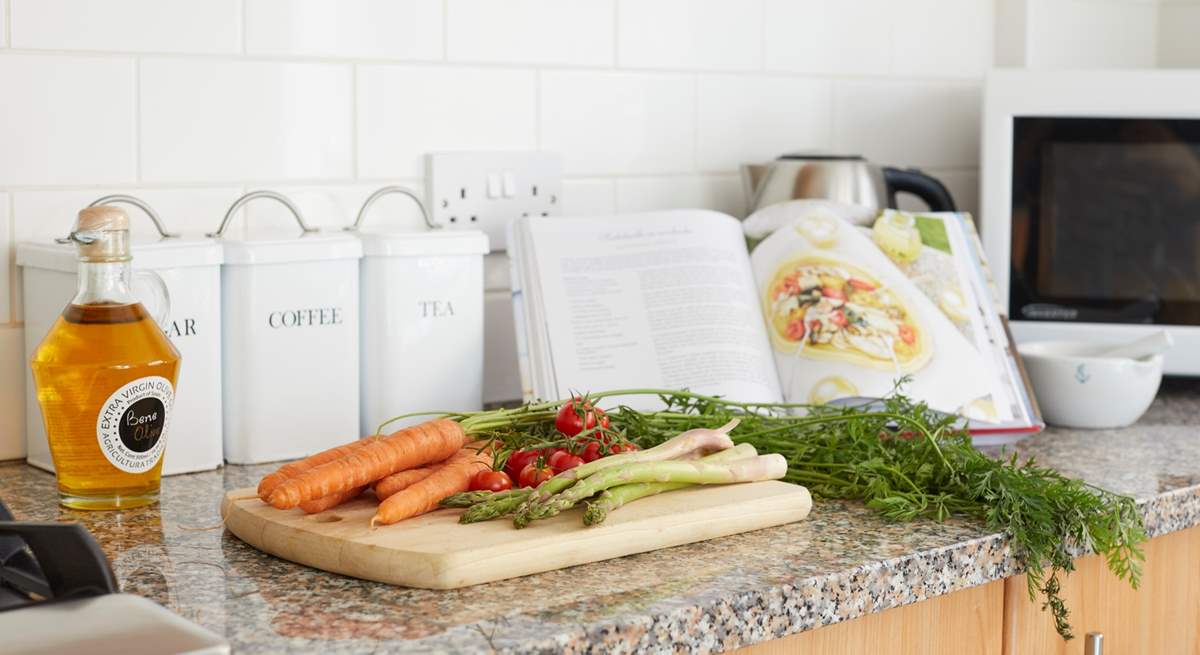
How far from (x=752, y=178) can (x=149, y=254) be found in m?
0.73

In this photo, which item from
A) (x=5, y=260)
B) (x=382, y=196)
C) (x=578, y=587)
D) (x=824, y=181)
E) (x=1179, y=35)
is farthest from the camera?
(x=1179, y=35)

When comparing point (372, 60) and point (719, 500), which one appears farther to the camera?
point (372, 60)

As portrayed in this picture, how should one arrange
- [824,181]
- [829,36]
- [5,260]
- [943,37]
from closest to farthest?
[5,260] < [824,181] < [829,36] < [943,37]

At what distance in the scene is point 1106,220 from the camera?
5.02ft

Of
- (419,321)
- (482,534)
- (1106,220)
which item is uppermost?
(1106,220)

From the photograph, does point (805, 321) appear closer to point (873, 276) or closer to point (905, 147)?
point (873, 276)

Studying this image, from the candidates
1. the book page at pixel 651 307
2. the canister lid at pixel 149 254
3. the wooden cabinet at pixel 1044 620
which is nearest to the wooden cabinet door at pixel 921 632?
the wooden cabinet at pixel 1044 620

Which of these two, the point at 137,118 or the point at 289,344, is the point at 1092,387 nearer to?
the point at 289,344

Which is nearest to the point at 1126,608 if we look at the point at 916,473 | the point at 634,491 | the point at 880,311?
the point at 916,473

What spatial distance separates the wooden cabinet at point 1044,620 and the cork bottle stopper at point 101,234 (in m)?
0.53

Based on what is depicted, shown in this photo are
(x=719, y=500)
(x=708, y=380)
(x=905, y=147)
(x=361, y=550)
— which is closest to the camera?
(x=361, y=550)

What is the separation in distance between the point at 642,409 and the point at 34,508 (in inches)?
20.9

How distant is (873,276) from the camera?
55.3 inches

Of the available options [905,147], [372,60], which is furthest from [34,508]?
[905,147]
